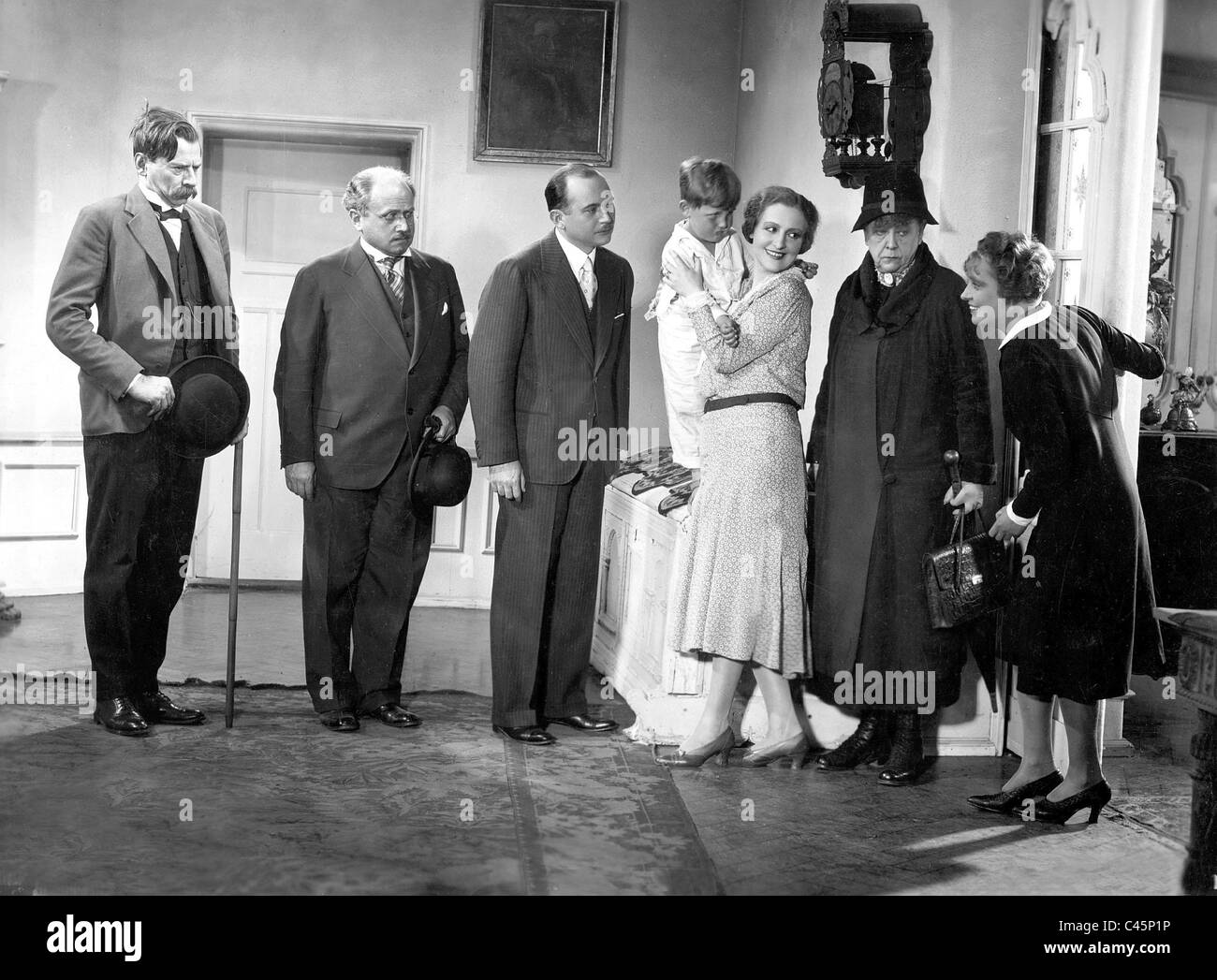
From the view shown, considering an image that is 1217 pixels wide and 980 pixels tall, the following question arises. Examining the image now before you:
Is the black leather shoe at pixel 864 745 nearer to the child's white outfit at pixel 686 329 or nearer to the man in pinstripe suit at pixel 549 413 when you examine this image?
the man in pinstripe suit at pixel 549 413

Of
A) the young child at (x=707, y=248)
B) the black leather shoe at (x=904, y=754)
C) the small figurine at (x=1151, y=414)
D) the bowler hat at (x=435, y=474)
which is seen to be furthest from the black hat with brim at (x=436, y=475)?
the small figurine at (x=1151, y=414)

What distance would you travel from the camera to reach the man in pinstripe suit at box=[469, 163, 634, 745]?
13.7 feet

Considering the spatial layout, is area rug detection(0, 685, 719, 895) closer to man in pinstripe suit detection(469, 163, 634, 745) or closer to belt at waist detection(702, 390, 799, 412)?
man in pinstripe suit detection(469, 163, 634, 745)

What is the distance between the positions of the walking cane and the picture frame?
1323mm

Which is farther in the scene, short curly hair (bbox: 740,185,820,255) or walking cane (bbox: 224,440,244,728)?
walking cane (bbox: 224,440,244,728)

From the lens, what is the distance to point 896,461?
161 inches

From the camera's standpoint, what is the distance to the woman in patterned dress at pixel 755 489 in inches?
157

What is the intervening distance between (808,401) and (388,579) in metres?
1.58

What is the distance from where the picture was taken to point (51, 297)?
3975 millimetres

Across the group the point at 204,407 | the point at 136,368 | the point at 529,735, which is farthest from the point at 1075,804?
the point at 136,368

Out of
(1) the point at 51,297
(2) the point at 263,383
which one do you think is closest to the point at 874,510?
(2) the point at 263,383

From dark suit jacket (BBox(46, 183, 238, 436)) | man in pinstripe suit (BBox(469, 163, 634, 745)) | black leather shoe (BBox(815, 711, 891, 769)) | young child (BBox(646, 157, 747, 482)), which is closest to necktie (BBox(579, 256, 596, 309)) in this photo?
man in pinstripe suit (BBox(469, 163, 634, 745))

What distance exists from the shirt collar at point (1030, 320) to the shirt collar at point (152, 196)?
2509 mm
